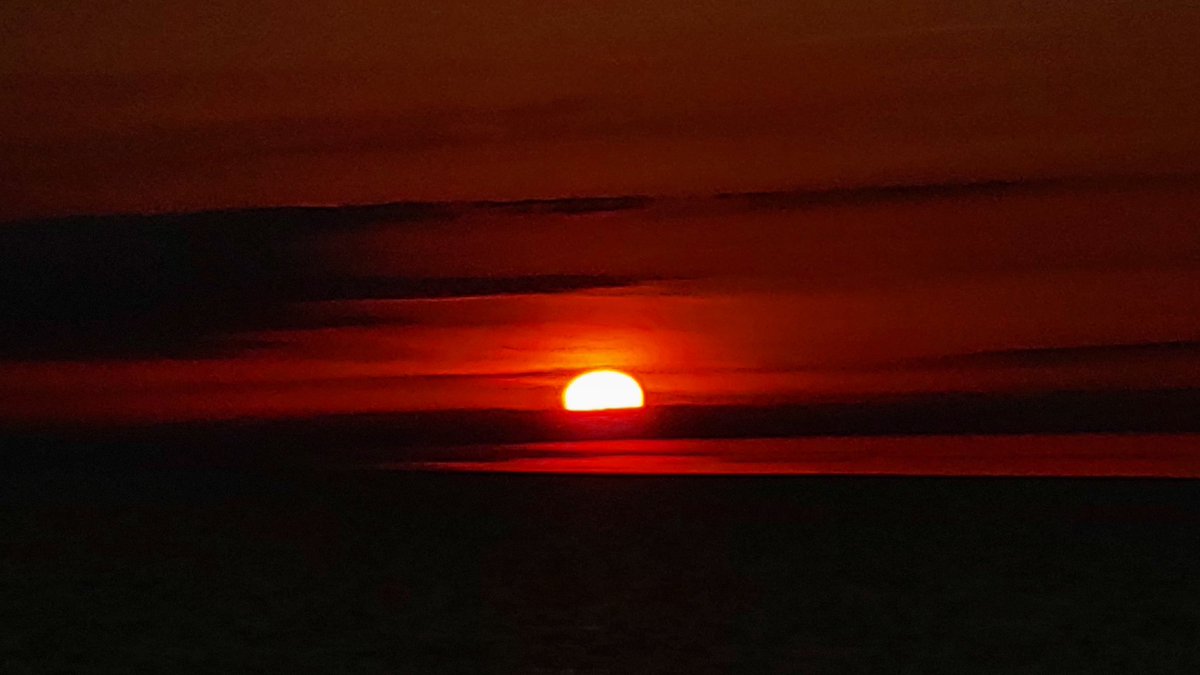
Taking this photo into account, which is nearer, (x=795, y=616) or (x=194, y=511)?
(x=795, y=616)

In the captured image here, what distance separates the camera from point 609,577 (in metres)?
7.13

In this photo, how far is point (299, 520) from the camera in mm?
8469

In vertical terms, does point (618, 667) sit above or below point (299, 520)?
below

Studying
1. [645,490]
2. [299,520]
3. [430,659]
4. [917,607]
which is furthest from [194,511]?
[917,607]

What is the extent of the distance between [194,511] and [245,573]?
1490 mm

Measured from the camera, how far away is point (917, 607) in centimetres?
667

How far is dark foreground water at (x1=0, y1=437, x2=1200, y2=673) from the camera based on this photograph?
614 centimetres

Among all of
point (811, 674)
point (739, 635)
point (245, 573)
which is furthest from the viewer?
point (245, 573)

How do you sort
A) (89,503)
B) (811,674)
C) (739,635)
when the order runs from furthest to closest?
(89,503) → (739,635) → (811,674)

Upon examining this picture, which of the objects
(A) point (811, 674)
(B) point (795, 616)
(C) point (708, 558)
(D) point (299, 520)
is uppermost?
(D) point (299, 520)

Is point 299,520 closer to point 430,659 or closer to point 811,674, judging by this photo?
point 430,659

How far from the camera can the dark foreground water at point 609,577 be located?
614 cm

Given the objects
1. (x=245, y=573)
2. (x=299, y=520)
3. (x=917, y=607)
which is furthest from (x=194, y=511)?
(x=917, y=607)

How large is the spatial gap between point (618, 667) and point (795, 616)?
33.6 inches
